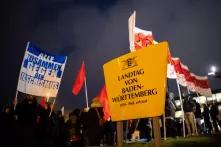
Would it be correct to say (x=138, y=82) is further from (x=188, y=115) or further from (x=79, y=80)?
(x=79, y=80)

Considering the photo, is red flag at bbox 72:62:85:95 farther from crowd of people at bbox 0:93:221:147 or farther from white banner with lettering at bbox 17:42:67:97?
white banner with lettering at bbox 17:42:67:97

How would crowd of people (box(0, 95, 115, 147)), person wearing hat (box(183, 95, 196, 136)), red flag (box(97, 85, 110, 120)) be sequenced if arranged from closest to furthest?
crowd of people (box(0, 95, 115, 147))
person wearing hat (box(183, 95, 196, 136))
red flag (box(97, 85, 110, 120))

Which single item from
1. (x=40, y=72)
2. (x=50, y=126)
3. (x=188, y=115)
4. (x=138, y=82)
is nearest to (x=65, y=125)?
(x=50, y=126)

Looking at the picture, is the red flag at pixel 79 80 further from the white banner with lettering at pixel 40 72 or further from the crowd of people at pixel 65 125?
the white banner with lettering at pixel 40 72

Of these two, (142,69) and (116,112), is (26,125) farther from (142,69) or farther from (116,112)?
(142,69)

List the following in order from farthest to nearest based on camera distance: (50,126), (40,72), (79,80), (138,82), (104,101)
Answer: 1. (79,80)
2. (104,101)
3. (40,72)
4. (50,126)
5. (138,82)

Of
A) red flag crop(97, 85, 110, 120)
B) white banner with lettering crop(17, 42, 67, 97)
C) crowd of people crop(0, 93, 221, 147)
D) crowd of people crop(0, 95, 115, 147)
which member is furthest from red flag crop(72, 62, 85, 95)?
crowd of people crop(0, 95, 115, 147)

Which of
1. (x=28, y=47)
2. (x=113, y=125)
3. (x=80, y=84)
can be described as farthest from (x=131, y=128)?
(x=28, y=47)

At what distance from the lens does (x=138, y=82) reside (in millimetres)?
7414

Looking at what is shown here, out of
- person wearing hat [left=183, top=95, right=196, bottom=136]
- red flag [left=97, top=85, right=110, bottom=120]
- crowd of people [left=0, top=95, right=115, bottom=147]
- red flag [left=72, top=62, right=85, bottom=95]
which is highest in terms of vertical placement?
red flag [left=72, top=62, right=85, bottom=95]

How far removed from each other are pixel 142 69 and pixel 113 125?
45.0ft

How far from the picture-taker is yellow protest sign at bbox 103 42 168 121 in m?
6.97

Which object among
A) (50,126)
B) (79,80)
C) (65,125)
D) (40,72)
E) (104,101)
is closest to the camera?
(50,126)

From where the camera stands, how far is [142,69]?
24.2 feet
